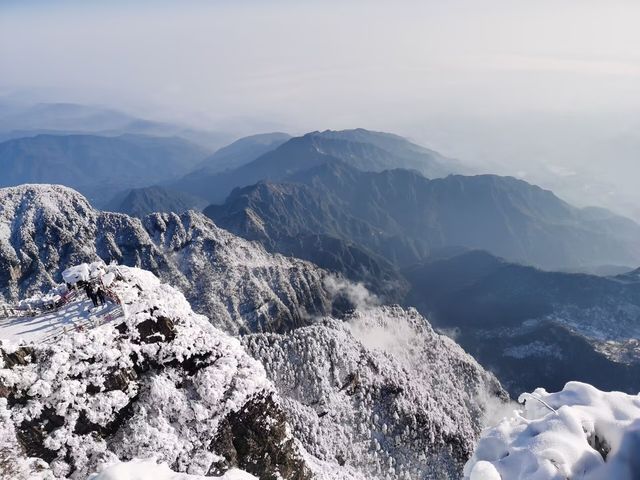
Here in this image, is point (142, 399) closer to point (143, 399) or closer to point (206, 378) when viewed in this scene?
point (143, 399)

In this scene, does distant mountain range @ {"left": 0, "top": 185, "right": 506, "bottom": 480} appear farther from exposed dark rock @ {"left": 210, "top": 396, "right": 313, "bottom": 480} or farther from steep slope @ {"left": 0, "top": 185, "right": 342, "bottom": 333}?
steep slope @ {"left": 0, "top": 185, "right": 342, "bottom": 333}

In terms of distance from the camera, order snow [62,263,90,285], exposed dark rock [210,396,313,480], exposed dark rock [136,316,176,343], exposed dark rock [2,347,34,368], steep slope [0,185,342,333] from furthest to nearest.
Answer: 1. steep slope [0,185,342,333]
2. snow [62,263,90,285]
3. exposed dark rock [210,396,313,480]
4. exposed dark rock [136,316,176,343]
5. exposed dark rock [2,347,34,368]

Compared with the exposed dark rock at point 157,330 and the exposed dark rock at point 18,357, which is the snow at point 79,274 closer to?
the exposed dark rock at point 157,330

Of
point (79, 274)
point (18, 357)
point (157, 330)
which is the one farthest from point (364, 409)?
point (18, 357)

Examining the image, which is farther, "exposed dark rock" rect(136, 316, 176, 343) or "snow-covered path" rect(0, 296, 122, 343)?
"snow-covered path" rect(0, 296, 122, 343)

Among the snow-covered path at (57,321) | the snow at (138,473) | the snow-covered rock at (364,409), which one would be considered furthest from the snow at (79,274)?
the snow-covered rock at (364,409)

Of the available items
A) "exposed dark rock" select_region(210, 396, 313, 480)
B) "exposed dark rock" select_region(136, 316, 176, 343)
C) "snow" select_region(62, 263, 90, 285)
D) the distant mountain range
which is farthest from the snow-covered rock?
"snow" select_region(62, 263, 90, 285)

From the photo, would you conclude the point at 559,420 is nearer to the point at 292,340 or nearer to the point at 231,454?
the point at 231,454
